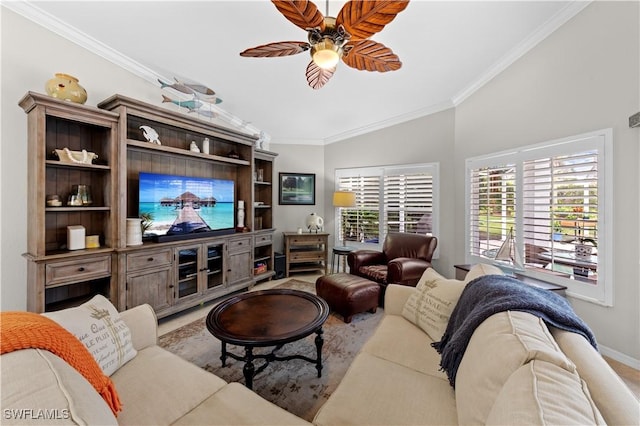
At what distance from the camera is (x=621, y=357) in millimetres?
1881

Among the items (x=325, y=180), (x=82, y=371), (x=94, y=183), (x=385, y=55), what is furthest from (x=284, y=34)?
(x=325, y=180)

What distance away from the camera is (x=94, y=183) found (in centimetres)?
258

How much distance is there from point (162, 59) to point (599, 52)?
3.82 m

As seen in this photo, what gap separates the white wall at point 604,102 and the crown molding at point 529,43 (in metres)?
0.05

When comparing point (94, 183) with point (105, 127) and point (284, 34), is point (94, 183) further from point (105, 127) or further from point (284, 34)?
point (284, 34)

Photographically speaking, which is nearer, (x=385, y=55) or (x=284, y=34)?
(x=385, y=55)

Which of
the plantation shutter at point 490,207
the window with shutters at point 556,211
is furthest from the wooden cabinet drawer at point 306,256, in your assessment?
the window with shutters at point 556,211

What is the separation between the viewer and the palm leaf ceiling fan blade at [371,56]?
171 cm

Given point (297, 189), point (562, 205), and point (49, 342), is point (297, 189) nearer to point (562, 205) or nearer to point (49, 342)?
point (562, 205)

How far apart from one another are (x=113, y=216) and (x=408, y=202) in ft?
12.5

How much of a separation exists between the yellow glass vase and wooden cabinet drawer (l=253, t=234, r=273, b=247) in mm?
2487

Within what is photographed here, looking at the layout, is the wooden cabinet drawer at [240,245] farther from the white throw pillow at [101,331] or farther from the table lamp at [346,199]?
the white throw pillow at [101,331]

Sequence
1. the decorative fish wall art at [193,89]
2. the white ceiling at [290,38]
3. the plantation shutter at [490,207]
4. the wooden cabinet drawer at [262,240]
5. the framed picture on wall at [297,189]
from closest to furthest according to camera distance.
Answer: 1. the white ceiling at [290,38]
2. the decorative fish wall art at [193,89]
3. the plantation shutter at [490,207]
4. the wooden cabinet drawer at [262,240]
5. the framed picture on wall at [297,189]

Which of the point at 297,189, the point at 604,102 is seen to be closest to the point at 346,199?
the point at 297,189
